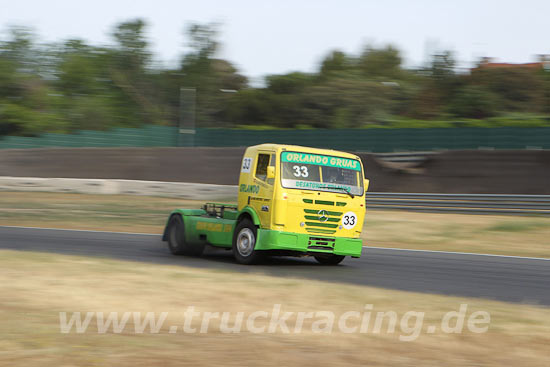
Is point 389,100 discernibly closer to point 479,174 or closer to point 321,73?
point 321,73

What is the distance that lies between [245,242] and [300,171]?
61.6 inches

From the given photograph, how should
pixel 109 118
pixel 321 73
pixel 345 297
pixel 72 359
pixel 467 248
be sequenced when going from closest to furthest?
pixel 72 359
pixel 345 297
pixel 467 248
pixel 109 118
pixel 321 73

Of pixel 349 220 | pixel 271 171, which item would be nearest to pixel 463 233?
pixel 349 220

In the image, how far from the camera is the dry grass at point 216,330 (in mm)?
5441

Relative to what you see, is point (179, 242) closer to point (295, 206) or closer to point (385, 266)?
point (295, 206)

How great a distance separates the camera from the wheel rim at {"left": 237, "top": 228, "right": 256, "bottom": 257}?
1215cm

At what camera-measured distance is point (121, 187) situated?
3067 cm

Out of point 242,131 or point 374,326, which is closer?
point 374,326

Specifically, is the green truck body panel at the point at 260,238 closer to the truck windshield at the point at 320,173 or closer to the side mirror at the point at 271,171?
the side mirror at the point at 271,171

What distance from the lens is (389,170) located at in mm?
26828

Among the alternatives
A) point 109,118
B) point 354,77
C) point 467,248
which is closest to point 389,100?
point 354,77

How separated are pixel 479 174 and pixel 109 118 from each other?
128 ft

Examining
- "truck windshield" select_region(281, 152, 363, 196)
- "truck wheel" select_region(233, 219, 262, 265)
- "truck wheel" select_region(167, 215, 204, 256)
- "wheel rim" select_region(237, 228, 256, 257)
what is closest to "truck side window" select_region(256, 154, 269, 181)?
"truck windshield" select_region(281, 152, 363, 196)

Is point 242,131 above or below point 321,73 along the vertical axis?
below
